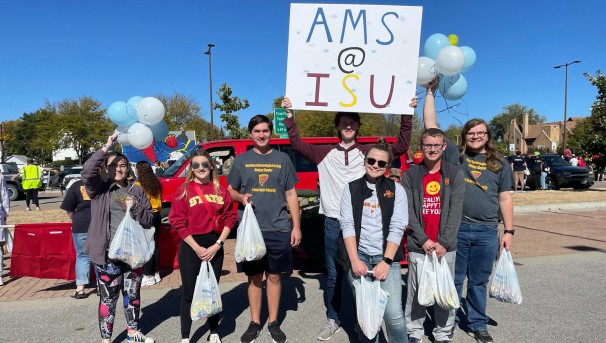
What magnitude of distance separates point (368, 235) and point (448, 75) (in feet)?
7.87

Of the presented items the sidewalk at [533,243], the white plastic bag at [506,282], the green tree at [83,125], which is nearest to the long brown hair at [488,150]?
the white plastic bag at [506,282]

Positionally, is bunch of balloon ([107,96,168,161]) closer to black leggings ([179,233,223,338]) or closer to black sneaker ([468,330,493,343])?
black leggings ([179,233,223,338])

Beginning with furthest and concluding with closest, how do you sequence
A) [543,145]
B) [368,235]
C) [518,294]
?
1. [543,145]
2. [518,294]
3. [368,235]

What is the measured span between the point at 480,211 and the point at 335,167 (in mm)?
1294

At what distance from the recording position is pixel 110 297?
11.3ft

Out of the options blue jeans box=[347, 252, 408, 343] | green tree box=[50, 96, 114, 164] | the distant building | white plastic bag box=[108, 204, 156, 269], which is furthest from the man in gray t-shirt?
the distant building

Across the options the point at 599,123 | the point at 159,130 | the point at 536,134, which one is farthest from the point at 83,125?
the point at 536,134

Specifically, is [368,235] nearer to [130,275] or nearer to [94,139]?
[130,275]

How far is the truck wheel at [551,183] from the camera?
1847cm

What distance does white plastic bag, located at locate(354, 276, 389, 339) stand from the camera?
8.71ft

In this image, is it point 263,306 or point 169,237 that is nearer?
point 263,306

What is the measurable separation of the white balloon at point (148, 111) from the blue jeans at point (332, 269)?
6.39m

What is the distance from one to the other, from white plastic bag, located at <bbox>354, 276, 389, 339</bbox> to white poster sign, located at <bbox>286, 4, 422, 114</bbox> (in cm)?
162

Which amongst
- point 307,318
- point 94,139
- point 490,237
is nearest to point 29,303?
point 307,318
